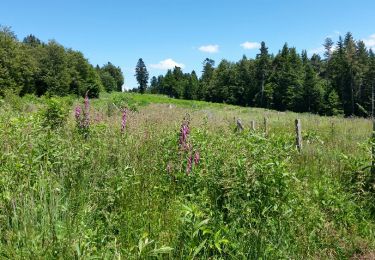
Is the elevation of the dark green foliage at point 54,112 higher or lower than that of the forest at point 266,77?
lower

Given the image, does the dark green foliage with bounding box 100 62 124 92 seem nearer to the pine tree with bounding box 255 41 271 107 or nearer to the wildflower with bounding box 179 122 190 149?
the pine tree with bounding box 255 41 271 107

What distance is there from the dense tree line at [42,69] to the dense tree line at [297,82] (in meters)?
30.8

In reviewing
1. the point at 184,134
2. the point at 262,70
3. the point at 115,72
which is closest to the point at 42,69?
the point at 262,70

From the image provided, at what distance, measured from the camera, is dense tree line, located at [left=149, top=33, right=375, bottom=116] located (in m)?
57.0

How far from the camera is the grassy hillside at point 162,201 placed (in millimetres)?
2969

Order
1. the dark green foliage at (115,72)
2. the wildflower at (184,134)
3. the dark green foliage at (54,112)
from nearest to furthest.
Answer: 1. the wildflower at (184,134)
2. the dark green foliage at (54,112)
3. the dark green foliage at (115,72)

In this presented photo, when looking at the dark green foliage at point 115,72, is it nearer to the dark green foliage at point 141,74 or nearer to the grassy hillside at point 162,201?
the dark green foliage at point 141,74

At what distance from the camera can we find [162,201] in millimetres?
4230

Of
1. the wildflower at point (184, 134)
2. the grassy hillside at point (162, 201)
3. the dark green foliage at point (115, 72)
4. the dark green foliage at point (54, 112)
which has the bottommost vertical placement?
the grassy hillside at point (162, 201)

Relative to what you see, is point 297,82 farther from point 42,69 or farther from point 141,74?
point 141,74

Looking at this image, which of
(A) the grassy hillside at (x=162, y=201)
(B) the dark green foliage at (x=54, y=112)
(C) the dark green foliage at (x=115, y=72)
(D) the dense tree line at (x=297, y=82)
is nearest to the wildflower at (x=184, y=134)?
(A) the grassy hillside at (x=162, y=201)

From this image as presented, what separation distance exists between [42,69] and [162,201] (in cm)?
6311

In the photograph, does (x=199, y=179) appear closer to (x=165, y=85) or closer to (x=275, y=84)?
(x=275, y=84)

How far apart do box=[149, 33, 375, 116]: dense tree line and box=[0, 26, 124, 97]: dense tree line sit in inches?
1214
